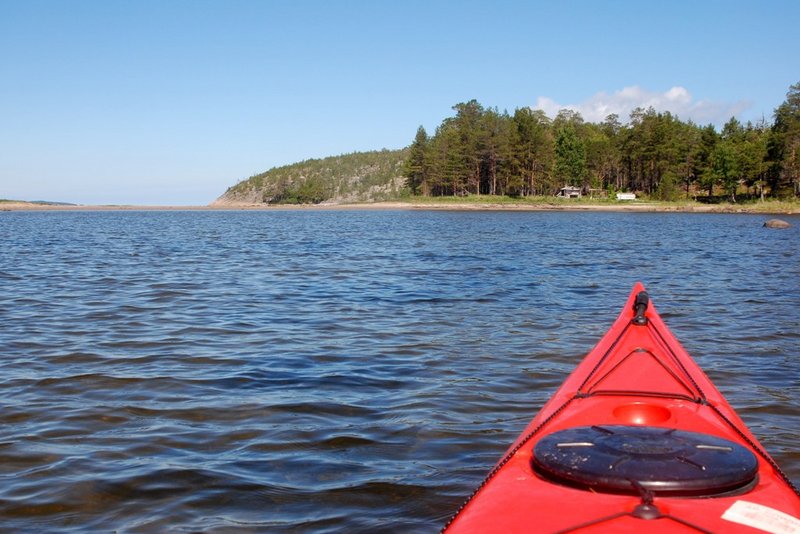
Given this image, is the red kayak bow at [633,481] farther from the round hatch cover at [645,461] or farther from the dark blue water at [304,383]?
the dark blue water at [304,383]

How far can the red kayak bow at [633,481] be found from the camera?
2.82m

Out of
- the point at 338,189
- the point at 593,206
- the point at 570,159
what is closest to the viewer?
the point at 593,206

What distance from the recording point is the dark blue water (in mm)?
4945

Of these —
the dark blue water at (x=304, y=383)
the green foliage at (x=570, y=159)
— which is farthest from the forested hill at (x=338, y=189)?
the dark blue water at (x=304, y=383)

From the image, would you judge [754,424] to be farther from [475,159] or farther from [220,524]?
[475,159]

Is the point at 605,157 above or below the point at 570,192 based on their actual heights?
→ above

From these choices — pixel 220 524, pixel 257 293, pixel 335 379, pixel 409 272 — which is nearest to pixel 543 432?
pixel 220 524

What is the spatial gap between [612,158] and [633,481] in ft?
364

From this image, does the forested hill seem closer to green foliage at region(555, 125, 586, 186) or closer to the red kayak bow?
green foliage at region(555, 125, 586, 186)

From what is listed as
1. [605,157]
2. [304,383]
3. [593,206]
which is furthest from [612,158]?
[304,383]

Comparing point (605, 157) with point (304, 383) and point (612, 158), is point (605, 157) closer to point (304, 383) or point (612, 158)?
point (612, 158)

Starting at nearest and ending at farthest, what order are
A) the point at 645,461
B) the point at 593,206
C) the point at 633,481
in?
the point at 633,481 → the point at 645,461 → the point at 593,206

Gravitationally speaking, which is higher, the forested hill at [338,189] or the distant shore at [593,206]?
the forested hill at [338,189]

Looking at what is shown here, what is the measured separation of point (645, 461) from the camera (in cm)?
312
